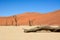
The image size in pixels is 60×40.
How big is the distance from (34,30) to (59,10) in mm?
77665

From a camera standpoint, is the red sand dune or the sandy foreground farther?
the red sand dune

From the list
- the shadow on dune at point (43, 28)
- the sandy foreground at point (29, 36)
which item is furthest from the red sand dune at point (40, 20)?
the sandy foreground at point (29, 36)

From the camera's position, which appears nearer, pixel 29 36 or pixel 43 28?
pixel 29 36

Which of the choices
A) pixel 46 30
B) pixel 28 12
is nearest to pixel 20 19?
pixel 28 12

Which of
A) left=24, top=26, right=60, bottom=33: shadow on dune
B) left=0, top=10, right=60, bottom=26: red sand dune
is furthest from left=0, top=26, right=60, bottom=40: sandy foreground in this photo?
left=0, top=10, right=60, bottom=26: red sand dune

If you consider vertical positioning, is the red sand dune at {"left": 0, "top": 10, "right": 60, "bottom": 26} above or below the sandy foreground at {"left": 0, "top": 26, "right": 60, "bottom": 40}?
above

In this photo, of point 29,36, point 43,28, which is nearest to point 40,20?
point 43,28

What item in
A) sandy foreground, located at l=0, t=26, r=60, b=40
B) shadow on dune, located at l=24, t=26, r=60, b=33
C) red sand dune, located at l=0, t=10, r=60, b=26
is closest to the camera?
sandy foreground, located at l=0, t=26, r=60, b=40

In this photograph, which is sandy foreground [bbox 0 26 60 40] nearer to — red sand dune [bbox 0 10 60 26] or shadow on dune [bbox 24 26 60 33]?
shadow on dune [bbox 24 26 60 33]

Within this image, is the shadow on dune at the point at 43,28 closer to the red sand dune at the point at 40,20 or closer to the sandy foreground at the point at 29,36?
the sandy foreground at the point at 29,36

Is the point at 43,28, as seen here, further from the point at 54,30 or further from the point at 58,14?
the point at 58,14

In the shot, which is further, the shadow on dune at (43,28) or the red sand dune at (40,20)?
the red sand dune at (40,20)

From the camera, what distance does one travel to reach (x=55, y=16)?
265 ft

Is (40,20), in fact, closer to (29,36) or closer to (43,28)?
(43,28)
